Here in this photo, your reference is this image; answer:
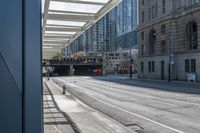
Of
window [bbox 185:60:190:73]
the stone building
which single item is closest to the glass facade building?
the stone building

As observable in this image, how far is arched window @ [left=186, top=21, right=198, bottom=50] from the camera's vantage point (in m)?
56.9

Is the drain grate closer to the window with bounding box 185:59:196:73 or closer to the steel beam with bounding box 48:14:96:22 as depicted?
the steel beam with bounding box 48:14:96:22

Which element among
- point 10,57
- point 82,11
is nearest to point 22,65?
point 10,57

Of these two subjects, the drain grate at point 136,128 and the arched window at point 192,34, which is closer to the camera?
the drain grate at point 136,128

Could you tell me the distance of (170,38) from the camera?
6353 cm

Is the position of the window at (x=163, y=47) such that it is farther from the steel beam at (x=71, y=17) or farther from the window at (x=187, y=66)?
the steel beam at (x=71, y=17)

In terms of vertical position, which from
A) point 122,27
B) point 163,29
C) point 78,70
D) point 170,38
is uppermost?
point 122,27

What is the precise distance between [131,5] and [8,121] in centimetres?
16195

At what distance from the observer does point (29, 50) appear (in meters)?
1.73

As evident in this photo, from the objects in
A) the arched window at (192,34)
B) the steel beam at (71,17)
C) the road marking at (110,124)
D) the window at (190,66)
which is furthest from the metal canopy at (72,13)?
the arched window at (192,34)

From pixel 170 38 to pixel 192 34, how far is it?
6017 mm

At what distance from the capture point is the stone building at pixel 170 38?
5719 cm

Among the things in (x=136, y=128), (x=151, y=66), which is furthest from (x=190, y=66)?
(x=136, y=128)

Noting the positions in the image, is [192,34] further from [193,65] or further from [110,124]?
[110,124]
